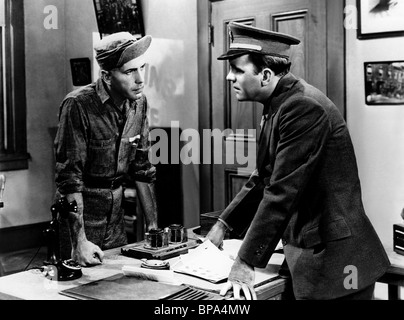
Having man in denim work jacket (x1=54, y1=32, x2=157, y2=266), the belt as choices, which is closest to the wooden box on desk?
man in denim work jacket (x1=54, y1=32, x2=157, y2=266)

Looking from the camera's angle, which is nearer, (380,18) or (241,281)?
(241,281)

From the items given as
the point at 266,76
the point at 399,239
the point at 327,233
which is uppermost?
the point at 266,76

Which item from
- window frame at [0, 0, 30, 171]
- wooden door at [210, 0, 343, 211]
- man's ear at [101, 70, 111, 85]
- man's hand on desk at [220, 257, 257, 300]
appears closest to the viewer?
man's hand on desk at [220, 257, 257, 300]

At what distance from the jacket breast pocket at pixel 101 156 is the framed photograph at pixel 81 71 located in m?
2.94

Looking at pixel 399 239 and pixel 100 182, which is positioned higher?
pixel 100 182

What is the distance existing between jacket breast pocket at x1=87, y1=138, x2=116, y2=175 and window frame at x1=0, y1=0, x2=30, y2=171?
3.25 m

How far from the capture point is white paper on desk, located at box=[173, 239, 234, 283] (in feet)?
6.62

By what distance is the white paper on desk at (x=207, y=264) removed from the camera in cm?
202

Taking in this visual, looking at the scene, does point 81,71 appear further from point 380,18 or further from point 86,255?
point 86,255

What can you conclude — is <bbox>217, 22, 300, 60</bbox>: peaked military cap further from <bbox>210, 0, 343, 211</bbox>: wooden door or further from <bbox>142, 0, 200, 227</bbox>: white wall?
<bbox>142, 0, 200, 227</bbox>: white wall

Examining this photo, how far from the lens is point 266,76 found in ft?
6.79

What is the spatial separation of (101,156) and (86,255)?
22.5 inches
